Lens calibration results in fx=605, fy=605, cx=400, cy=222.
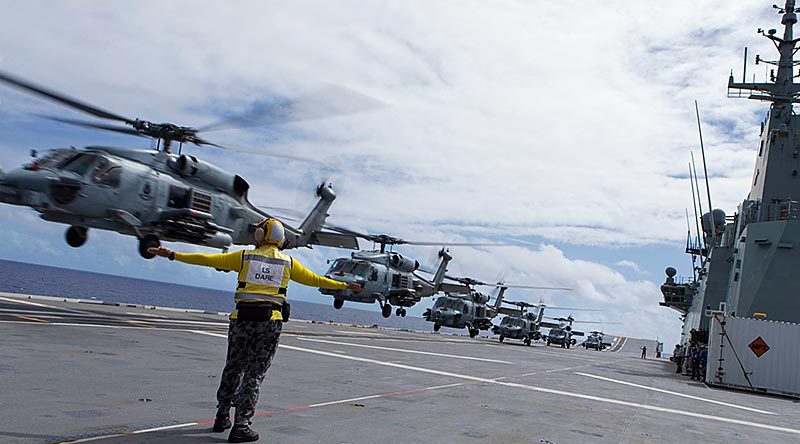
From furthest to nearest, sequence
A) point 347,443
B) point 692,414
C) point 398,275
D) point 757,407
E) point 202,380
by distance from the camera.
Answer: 1. point 398,275
2. point 757,407
3. point 692,414
4. point 202,380
5. point 347,443

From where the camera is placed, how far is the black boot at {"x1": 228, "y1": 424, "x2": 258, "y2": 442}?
475 cm

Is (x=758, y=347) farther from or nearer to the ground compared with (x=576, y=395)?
farther from the ground

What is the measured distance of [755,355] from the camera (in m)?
18.5

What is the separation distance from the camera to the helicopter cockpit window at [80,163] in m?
15.7

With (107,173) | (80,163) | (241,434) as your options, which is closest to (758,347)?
(241,434)

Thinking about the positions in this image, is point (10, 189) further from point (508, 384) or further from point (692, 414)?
point (692, 414)

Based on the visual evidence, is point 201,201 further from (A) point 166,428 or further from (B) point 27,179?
(A) point 166,428

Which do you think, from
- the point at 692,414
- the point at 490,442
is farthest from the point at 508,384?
the point at 490,442

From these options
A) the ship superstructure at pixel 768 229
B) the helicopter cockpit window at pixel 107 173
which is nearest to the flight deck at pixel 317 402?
the helicopter cockpit window at pixel 107 173

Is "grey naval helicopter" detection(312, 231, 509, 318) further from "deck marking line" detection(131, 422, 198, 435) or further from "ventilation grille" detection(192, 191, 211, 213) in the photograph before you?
"deck marking line" detection(131, 422, 198, 435)

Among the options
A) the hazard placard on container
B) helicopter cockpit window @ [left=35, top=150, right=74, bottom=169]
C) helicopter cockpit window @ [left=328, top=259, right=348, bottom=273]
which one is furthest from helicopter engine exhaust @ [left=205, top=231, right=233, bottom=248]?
the hazard placard on container

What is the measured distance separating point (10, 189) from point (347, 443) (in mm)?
13753

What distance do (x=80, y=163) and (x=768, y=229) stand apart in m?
23.9

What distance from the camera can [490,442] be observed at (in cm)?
580
